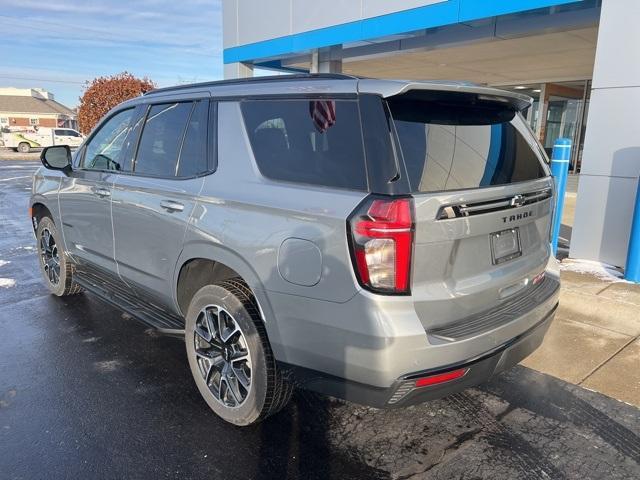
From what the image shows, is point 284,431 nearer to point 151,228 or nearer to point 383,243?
point 383,243

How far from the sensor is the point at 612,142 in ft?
20.2

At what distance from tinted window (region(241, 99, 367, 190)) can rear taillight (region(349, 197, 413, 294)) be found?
0.51 feet

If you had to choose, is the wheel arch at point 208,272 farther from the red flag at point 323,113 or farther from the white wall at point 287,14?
the white wall at point 287,14

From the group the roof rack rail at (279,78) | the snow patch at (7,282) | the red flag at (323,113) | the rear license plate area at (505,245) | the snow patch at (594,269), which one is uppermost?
the roof rack rail at (279,78)

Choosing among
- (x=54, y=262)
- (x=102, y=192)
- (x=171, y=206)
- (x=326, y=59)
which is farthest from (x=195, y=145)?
(x=326, y=59)

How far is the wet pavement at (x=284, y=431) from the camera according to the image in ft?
8.84

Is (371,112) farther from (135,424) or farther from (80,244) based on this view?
(80,244)

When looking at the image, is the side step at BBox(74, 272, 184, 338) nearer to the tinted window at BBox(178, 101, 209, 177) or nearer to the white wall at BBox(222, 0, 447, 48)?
the tinted window at BBox(178, 101, 209, 177)

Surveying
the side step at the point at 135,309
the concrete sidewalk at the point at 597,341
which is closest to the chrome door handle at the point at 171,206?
the side step at the point at 135,309

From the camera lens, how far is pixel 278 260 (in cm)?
254

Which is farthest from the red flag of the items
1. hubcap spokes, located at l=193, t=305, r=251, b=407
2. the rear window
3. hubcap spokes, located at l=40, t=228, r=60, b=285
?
hubcap spokes, located at l=40, t=228, r=60, b=285

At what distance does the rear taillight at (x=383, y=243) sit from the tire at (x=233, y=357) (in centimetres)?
82

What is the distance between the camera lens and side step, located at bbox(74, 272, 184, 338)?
3.51 metres

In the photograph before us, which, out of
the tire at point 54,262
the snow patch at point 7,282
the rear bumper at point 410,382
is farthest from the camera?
the snow patch at point 7,282
